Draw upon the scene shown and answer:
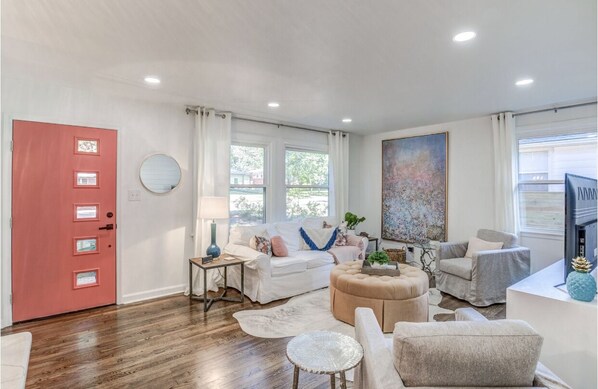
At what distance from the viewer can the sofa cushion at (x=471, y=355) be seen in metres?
1.13

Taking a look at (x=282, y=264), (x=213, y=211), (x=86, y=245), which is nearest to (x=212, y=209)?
(x=213, y=211)

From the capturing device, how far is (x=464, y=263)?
3945 millimetres

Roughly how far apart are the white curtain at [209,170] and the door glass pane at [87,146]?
3.67 feet

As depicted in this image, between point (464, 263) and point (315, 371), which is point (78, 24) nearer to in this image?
point (315, 371)

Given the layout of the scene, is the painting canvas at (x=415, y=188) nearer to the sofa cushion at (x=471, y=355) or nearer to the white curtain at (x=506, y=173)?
the white curtain at (x=506, y=173)

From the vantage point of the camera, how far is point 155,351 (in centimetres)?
264

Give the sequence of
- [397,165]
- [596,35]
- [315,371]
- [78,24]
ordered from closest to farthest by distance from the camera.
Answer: [315,371] → [78,24] → [596,35] → [397,165]

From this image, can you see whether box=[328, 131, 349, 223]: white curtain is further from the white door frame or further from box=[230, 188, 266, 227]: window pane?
the white door frame

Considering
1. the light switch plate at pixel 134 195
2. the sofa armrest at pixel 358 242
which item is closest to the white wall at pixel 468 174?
the sofa armrest at pixel 358 242

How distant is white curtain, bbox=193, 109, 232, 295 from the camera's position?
164 inches

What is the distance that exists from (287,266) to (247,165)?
5.73ft

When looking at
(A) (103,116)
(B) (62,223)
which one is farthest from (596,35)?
(B) (62,223)

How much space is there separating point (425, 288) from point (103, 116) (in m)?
4.00

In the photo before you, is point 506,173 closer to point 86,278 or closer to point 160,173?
point 160,173
